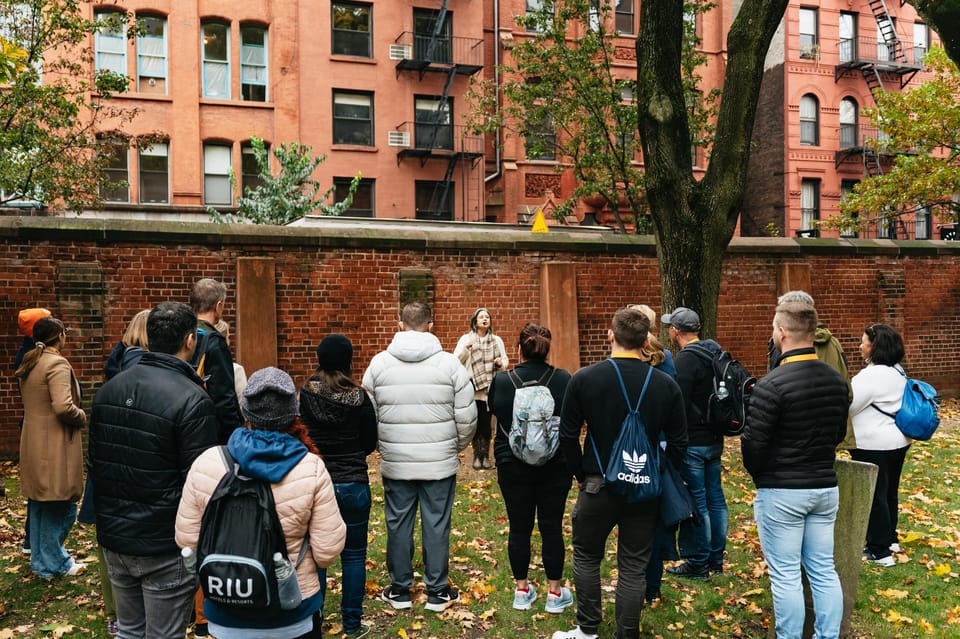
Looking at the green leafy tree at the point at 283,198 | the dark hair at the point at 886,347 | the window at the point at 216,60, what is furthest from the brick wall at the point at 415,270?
the window at the point at 216,60

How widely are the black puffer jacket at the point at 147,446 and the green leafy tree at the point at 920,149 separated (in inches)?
719

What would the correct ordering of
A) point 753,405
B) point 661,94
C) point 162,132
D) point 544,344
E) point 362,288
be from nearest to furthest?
point 753,405
point 544,344
point 661,94
point 362,288
point 162,132

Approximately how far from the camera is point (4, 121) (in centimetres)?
1300

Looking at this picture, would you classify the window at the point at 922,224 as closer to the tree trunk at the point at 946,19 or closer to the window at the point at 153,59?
the tree trunk at the point at 946,19

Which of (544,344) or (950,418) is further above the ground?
(544,344)

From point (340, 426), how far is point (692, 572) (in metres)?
3.06

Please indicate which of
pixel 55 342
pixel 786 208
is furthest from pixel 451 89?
pixel 55 342

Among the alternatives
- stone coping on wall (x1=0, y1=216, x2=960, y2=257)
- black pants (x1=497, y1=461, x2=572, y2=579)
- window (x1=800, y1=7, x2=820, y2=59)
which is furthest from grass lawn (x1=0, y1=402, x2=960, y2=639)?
window (x1=800, y1=7, x2=820, y2=59)

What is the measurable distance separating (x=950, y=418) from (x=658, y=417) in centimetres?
1145

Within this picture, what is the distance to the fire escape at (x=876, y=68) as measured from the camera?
29562 mm

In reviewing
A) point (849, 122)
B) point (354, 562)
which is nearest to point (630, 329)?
point (354, 562)

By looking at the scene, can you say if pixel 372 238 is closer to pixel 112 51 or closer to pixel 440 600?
pixel 440 600

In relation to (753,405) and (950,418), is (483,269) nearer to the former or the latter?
(753,405)

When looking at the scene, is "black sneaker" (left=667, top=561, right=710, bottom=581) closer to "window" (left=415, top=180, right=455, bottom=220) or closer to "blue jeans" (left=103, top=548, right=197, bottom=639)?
"blue jeans" (left=103, top=548, right=197, bottom=639)
